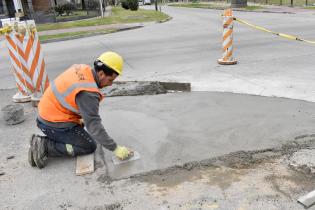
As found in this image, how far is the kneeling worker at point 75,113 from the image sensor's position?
376cm

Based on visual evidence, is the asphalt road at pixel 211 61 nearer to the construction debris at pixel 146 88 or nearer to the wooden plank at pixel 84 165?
the construction debris at pixel 146 88

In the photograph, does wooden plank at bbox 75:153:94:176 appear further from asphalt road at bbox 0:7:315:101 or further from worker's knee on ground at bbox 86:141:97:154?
asphalt road at bbox 0:7:315:101

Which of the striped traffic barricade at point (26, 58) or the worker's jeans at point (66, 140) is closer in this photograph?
the worker's jeans at point (66, 140)

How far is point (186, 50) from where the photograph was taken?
1105cm

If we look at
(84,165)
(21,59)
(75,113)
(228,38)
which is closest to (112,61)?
(75,113)

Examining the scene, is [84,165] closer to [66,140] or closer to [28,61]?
[66,140]

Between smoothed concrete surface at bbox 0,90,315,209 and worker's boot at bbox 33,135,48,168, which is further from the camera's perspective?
worker's boot at bbox 33,135,48,168

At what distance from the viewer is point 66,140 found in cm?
425

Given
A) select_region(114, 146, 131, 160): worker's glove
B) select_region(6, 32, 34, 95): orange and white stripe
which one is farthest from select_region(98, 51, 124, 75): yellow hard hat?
select_region(6, 32, 34, 95): orange and white stripe

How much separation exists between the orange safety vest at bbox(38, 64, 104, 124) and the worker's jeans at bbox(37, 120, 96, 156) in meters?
0.12

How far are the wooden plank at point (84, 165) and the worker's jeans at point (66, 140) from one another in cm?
9

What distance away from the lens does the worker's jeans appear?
4219 mm

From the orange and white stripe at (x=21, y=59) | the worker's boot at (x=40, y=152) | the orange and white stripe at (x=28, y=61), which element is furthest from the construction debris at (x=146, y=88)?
the worker's boot at (x=40, y=152)

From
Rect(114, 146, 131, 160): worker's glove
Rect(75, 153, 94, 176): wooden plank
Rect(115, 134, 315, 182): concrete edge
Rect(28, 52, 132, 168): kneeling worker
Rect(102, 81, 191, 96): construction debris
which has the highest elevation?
Rect(28, 52, 132, 168): kneeling worker
